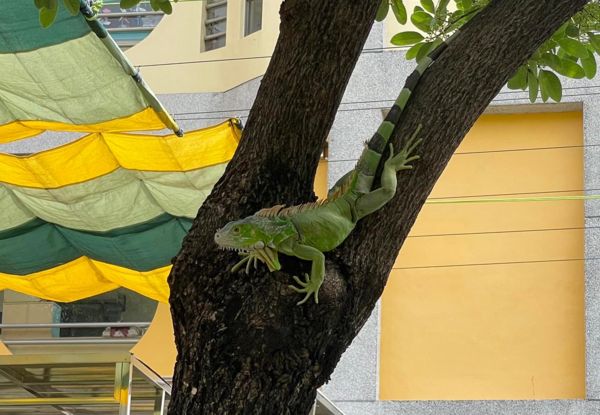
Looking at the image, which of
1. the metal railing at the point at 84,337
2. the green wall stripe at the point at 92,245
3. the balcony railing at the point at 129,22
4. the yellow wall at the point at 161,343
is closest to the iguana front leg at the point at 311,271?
the green wall stripe at the point at 92,245

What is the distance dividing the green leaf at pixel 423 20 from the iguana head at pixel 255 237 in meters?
1.44

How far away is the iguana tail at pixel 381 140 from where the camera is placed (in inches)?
147

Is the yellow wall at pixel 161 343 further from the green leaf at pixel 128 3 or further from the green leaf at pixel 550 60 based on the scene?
the green leaf at pixel 128 3

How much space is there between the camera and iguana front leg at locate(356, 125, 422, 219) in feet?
11.9

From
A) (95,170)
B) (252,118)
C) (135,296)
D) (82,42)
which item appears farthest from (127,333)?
(252,118)

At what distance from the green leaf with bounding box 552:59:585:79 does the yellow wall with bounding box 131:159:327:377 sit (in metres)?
5.50

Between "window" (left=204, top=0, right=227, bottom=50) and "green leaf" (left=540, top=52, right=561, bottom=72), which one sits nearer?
"green leaf" (left=540, top=52, right=561, bottom=72)

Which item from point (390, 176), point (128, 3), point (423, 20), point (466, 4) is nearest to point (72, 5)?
point (128, 3)

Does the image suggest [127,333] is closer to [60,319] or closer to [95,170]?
[60,319]

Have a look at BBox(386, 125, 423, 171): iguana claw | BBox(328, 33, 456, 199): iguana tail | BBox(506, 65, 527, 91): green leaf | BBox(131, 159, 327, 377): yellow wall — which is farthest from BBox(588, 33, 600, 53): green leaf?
BBox(131, 159, 327, 377): yellow wall

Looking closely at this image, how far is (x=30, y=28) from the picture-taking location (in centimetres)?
578

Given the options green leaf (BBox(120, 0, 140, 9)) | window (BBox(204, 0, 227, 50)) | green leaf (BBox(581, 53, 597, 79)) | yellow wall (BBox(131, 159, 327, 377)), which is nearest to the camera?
green leaf (BBox(120, 0, 140, 9))

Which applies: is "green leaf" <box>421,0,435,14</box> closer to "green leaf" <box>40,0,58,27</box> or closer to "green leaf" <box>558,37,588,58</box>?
"green leaf" <box>558,37,588,58</box>

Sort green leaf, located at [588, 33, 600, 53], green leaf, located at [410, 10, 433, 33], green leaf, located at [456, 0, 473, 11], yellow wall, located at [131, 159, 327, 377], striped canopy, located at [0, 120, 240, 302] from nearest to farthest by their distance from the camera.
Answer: green leaf, located at [588, 33, 600, 53], green leaf, located at [410, 10, 433, 33], green leaf, located at [456, 0, 473, 11], striped canopy, located at [0, 120, 240, 302], yellow wall, located at [131, 159, 327, 377]
